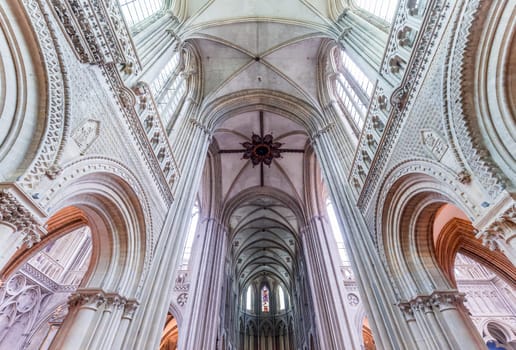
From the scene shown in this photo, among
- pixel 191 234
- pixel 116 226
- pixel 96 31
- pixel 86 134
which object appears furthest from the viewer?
pixel 191 234

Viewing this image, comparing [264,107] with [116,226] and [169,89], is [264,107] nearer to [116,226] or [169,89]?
[169,89]

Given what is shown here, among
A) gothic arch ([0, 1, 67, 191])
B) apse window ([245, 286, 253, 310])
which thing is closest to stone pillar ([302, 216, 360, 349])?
gothic arch ([0, 1, 67, 191])

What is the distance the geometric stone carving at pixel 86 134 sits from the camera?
466 centimetres

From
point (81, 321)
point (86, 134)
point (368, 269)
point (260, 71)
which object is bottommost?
point (81, 321)

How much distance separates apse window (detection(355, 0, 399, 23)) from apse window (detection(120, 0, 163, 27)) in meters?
7.67

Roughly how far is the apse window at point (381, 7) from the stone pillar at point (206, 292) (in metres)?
12.7

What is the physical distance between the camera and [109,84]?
5.69 m

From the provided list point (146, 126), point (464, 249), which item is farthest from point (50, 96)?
point (464, 249)

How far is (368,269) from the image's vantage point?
7.09m

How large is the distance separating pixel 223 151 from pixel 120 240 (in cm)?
1176

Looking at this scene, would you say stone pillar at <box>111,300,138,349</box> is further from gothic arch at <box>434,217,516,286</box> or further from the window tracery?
the window tracery

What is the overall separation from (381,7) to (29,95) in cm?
975

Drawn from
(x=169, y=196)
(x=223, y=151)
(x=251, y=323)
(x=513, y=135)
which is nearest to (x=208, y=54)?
(x=223, y=151)

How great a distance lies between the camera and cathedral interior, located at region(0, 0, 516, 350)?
13.2 feet
